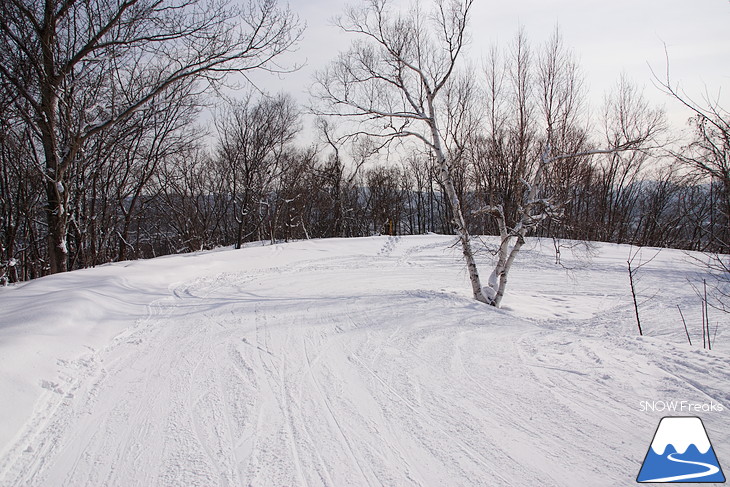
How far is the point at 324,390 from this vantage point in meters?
3.63

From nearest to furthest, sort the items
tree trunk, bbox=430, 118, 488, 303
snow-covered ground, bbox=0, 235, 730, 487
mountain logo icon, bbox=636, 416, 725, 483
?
mountain logo icon, bbox=636, 416, 725, 483, snow-covered ground, bbox=0, 235, 730, 487, tree trunk, bbox=430, 118, 488, 303

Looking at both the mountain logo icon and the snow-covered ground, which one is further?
the snow-covered ground

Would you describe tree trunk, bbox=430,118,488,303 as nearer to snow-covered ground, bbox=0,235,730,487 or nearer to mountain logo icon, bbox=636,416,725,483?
snow-covered ground, bbox=0,235,730,487

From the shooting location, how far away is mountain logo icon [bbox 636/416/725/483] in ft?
7.46

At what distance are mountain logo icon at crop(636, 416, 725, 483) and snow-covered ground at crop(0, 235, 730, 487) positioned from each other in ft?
0.27

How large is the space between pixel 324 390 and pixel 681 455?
9.51 feet

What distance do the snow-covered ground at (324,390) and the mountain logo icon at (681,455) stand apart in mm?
82

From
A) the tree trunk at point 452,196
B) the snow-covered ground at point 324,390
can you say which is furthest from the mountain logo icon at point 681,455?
the tree trunk at point 452,196

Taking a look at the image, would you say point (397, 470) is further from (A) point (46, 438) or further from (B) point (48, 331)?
(B) point (48, 331)

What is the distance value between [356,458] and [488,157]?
58.6 feet

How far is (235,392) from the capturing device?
3574 mm

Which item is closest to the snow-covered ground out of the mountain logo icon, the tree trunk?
the mountain logo icon

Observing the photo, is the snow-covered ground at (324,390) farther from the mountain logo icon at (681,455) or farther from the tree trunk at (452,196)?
the tree trunk at (452,196)

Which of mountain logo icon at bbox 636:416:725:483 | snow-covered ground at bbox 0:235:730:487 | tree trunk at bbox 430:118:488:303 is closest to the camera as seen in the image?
mountain logo icon at bbox 636:416:725:483
